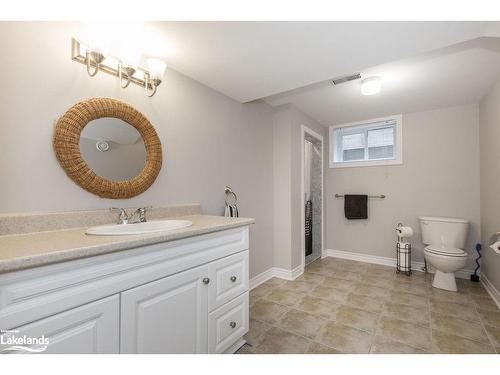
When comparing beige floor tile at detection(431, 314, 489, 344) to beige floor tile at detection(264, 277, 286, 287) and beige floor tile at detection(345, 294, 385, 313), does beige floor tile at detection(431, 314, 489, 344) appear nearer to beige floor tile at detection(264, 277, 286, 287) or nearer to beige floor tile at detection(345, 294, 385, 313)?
beige floor tile at detection(345, 294, 385, 313)

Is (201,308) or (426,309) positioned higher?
(201,308)

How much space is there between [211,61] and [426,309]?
8.99 feet

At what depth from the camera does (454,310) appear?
208cm

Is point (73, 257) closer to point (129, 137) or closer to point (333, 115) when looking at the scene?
point (129, 137)

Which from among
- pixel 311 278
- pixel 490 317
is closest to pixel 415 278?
pixel 490 317

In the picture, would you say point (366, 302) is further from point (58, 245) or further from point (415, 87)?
point (58, 245)

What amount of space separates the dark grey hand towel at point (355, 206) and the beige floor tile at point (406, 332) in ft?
5.59

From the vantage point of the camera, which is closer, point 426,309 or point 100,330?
point 100,330

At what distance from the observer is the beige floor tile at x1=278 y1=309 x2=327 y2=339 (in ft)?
5.83

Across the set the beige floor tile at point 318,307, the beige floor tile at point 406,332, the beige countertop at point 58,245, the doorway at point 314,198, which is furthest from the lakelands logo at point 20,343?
the doorway at point 314,198

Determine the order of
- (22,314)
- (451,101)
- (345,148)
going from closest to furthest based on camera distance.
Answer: (22,314)
(451,101)
(345,148)

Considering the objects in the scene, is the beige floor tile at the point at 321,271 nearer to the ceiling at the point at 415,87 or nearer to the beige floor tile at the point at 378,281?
the beige floor tile at the point at 378,281

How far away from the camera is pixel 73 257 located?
0.81 meters
